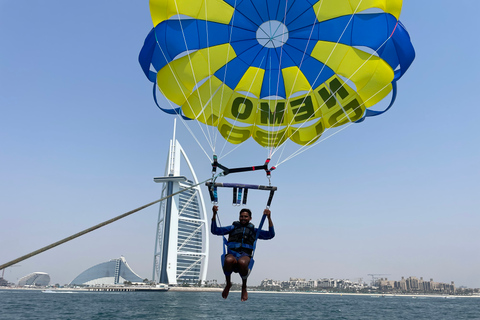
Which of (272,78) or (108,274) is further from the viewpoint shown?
(108,274)

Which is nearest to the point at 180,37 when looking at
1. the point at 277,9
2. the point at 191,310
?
the point at 277,9

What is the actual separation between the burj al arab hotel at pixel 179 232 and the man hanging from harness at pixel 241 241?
91083 mm

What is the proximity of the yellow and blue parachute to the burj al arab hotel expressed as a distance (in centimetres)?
8742

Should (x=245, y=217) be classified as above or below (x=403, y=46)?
below

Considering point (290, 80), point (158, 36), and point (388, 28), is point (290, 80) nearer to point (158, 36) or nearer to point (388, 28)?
point (388, 28)

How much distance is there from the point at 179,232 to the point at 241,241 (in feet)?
354

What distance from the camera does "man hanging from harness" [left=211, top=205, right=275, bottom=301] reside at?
7840 millimetres

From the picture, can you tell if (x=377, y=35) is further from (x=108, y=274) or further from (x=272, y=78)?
(x=108, y=274)

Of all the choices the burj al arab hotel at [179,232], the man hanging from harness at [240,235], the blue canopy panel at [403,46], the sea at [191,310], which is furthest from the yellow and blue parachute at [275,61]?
the burj al arab hotel at [179,232]

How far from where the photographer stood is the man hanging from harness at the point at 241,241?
7840mm

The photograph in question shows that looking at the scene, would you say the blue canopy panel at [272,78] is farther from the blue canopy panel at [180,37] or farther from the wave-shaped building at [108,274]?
the wave-shaped building at [108,274]

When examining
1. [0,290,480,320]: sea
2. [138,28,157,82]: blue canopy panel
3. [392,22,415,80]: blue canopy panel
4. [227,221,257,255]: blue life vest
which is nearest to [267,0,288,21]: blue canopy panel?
[392,22,415,80]: blue canopy panel

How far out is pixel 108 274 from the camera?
171 meters

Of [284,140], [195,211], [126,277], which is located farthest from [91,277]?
[284,140]
